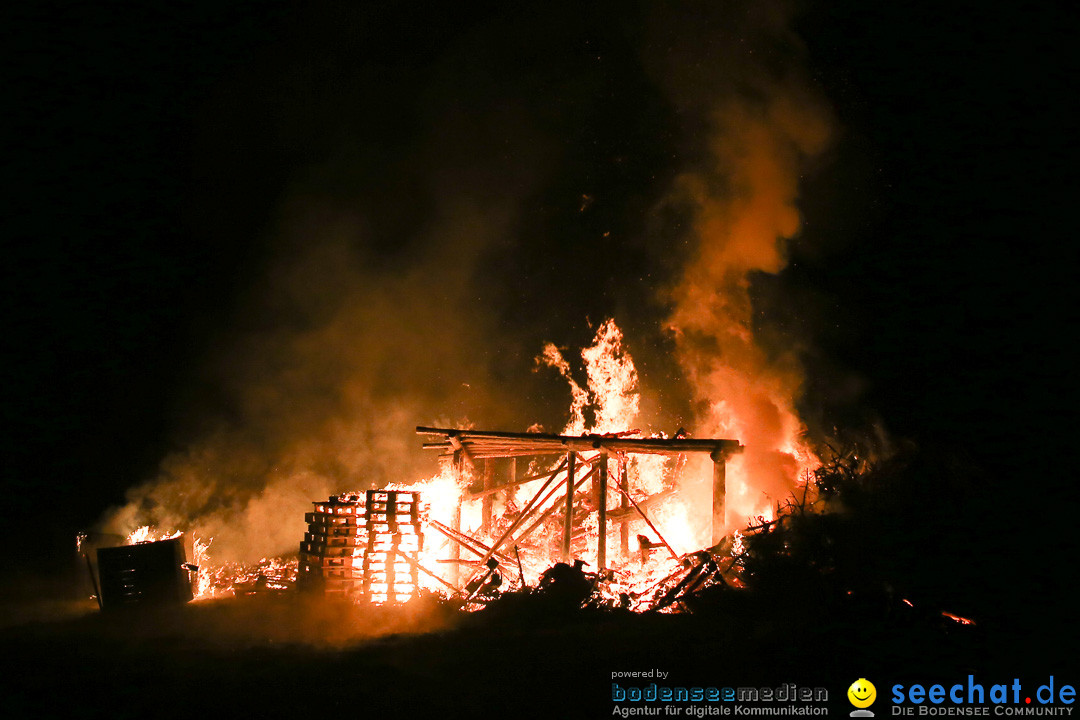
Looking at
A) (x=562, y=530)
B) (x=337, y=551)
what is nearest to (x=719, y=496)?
(x=562, y=530)

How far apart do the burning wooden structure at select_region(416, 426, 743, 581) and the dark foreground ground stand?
8.04 ft

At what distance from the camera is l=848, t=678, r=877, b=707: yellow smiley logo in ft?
24.4

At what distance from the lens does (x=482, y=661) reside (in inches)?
341

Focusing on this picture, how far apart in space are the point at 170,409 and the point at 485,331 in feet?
48.1

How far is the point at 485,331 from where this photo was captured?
94.3 feet

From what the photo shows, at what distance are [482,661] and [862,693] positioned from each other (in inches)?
202

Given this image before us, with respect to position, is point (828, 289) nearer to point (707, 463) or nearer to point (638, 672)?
point (707, 463)

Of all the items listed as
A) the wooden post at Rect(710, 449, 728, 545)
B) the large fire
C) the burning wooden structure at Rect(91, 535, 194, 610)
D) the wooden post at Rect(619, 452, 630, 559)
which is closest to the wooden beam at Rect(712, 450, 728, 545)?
the wooden post at Rect(710, 449, 728, 545)

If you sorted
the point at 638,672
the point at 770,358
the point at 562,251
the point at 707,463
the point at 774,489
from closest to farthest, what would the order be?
the point at 638,672, the point at 774,489, the point at 707,463, the point at 770,358, the point at 562,251

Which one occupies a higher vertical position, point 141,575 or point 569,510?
point 569,510

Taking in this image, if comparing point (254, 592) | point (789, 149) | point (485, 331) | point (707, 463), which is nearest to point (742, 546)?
point (707, 463)

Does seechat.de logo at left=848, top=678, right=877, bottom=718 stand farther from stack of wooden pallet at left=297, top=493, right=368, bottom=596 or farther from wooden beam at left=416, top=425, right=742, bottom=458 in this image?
stack of wooden pallet at left=297, top=493, right=368, bottom=596

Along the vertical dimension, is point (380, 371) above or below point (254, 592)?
above

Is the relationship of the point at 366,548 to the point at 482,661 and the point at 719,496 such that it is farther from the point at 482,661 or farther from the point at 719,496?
the point at 719,496
